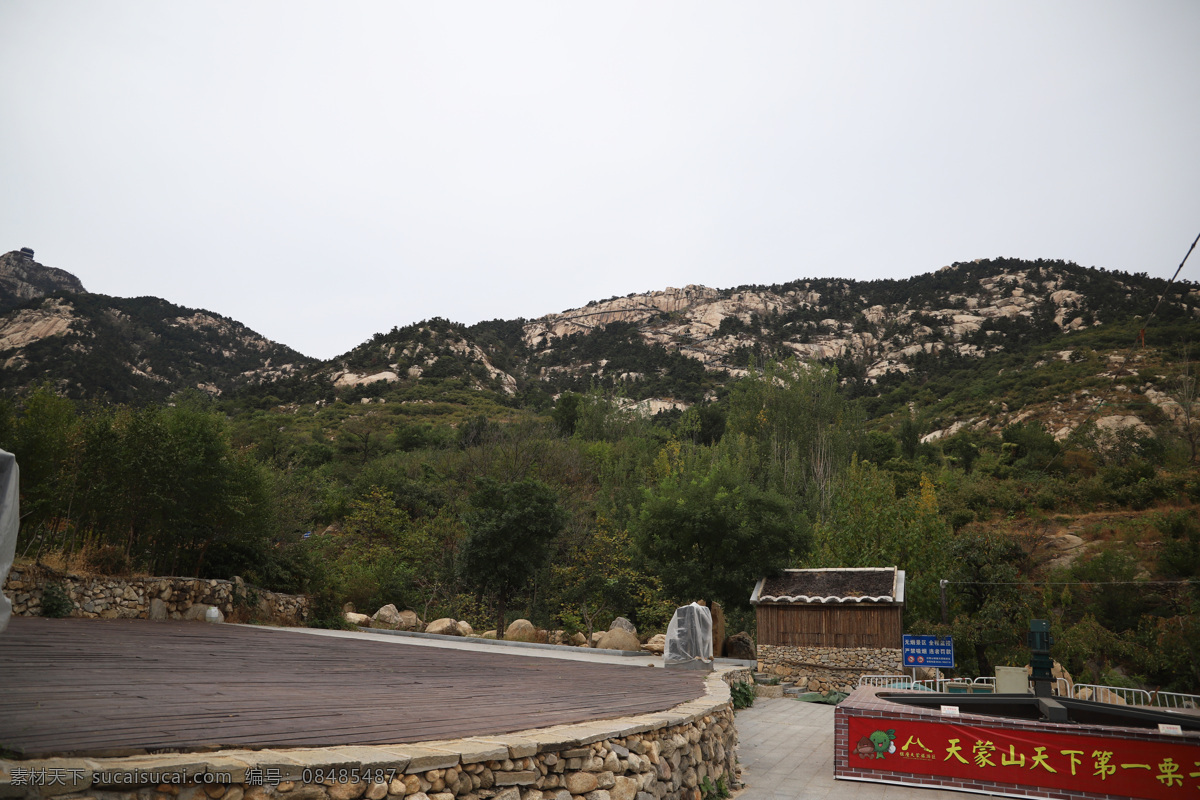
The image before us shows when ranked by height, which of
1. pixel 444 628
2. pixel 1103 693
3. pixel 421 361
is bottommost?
pixel 444 628

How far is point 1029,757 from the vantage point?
739 centimetres

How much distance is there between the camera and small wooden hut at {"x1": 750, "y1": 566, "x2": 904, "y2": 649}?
17.2m

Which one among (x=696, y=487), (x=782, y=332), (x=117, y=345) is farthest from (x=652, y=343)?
(x=696, y=487)

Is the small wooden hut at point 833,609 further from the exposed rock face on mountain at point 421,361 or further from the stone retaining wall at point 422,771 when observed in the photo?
the exposed rock face on mountain at point 421,361

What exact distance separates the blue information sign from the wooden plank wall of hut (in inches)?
75.7

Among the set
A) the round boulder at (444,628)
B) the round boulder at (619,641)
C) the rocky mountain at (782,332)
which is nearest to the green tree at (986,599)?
the round boulder at (619,641)

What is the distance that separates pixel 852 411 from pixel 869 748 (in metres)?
26.2

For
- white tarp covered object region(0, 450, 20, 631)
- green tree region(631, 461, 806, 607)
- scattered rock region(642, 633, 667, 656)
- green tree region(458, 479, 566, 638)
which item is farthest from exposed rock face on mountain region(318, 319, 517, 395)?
white tarp covered object region(0, 450, 20, 631)

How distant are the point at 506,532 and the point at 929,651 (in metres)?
9.90

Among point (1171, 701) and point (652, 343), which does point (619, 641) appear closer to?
point (1171, 701)

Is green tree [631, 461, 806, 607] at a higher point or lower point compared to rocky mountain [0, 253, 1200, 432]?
lower

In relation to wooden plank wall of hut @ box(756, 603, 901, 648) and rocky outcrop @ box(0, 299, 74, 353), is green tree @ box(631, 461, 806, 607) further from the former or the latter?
rocky outcrop @ box(0, 299, 74, 353)

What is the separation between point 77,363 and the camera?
42.8 metres

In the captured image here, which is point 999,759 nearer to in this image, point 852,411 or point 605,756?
point 605,756
